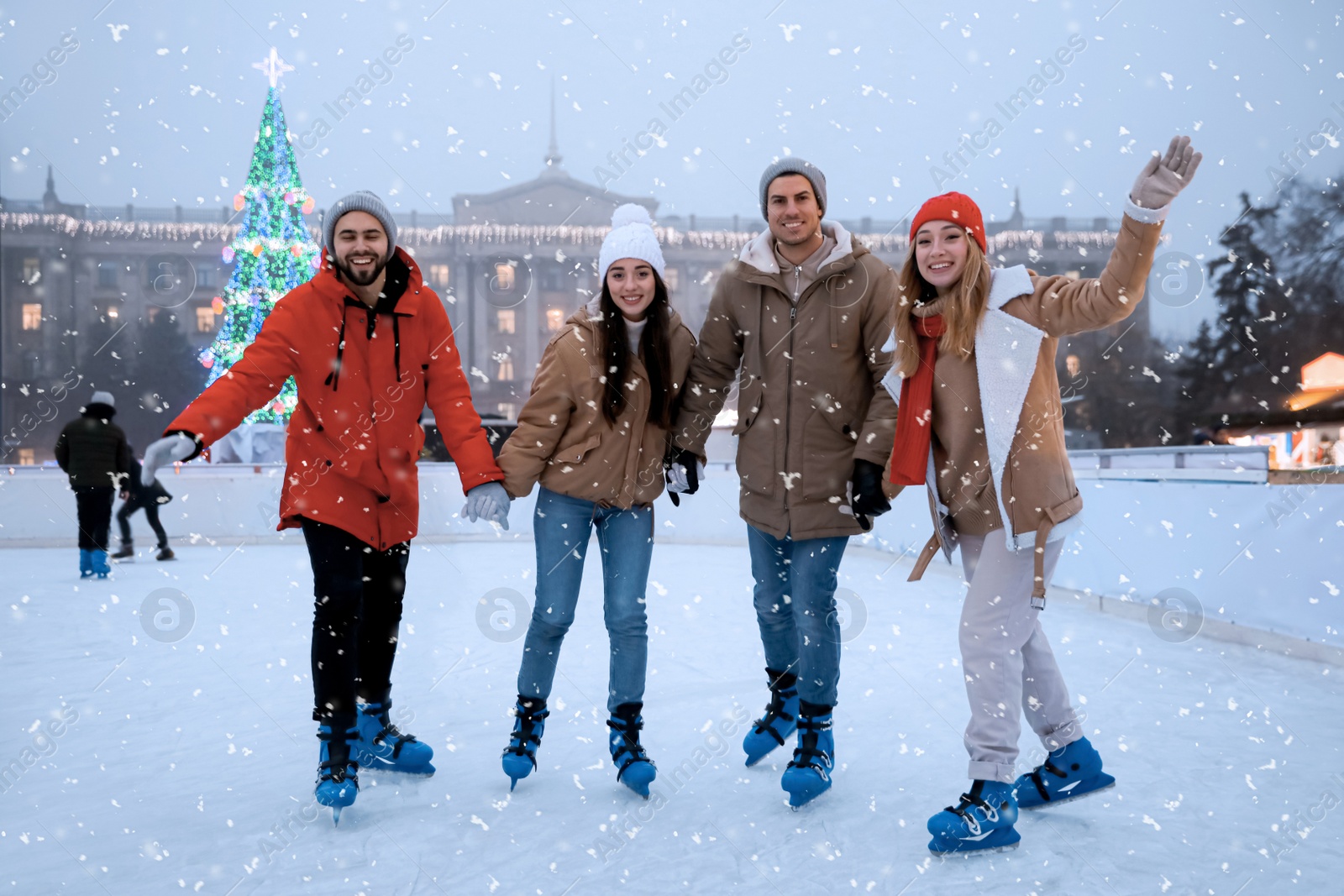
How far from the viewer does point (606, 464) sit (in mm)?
2646

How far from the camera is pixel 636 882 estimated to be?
6.68ft

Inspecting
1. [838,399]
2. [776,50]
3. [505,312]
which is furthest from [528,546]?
[776,50]

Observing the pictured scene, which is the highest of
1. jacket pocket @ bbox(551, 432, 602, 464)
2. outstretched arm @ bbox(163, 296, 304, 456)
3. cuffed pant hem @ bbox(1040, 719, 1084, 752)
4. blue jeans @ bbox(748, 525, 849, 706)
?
outstretched arm @ bbox(163, 296, 304, 456)

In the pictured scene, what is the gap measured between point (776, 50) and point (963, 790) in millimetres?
77067

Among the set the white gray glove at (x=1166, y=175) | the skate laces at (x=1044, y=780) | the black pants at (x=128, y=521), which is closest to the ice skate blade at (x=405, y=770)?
the skate laces at (x=1044, y=780)

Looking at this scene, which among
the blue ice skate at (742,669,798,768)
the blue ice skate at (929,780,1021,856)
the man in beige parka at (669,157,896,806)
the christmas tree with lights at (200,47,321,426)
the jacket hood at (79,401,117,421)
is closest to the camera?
the blue ice skate at (929,780,1021,856)

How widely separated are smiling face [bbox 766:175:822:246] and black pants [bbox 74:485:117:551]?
7.29 metres

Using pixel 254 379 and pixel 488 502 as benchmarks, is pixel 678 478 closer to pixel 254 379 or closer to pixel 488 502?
pixel 488 502

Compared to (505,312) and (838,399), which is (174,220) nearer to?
(505,312)

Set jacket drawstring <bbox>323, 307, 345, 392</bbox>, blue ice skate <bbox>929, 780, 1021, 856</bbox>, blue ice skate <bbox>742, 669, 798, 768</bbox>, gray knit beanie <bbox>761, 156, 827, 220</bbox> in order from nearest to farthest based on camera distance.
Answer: blue ice skate <bbox>929, 780, 1021, 856</bbox> < jacket drawstring <bbox>323, 307, 345, 392</bbox> < gray knit beanie <bbox>761, 156, 827, 220</bbox> < blue ice skate <bbox>742, 669, 798, 768</bbox>

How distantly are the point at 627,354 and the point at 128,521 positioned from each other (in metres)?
8.62

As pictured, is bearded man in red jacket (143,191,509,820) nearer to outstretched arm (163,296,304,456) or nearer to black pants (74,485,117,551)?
outstretched arm (163,296,304,456)

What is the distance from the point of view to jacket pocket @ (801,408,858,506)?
2631 millimetres

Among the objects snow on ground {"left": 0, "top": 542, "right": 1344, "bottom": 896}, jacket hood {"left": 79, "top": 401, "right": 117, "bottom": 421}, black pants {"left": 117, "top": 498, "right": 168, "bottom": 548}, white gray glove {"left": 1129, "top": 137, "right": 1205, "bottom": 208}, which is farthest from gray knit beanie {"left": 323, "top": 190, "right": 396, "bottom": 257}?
black pants {"left": 117, "top": 498, "right": 168, "bottom": 548}
